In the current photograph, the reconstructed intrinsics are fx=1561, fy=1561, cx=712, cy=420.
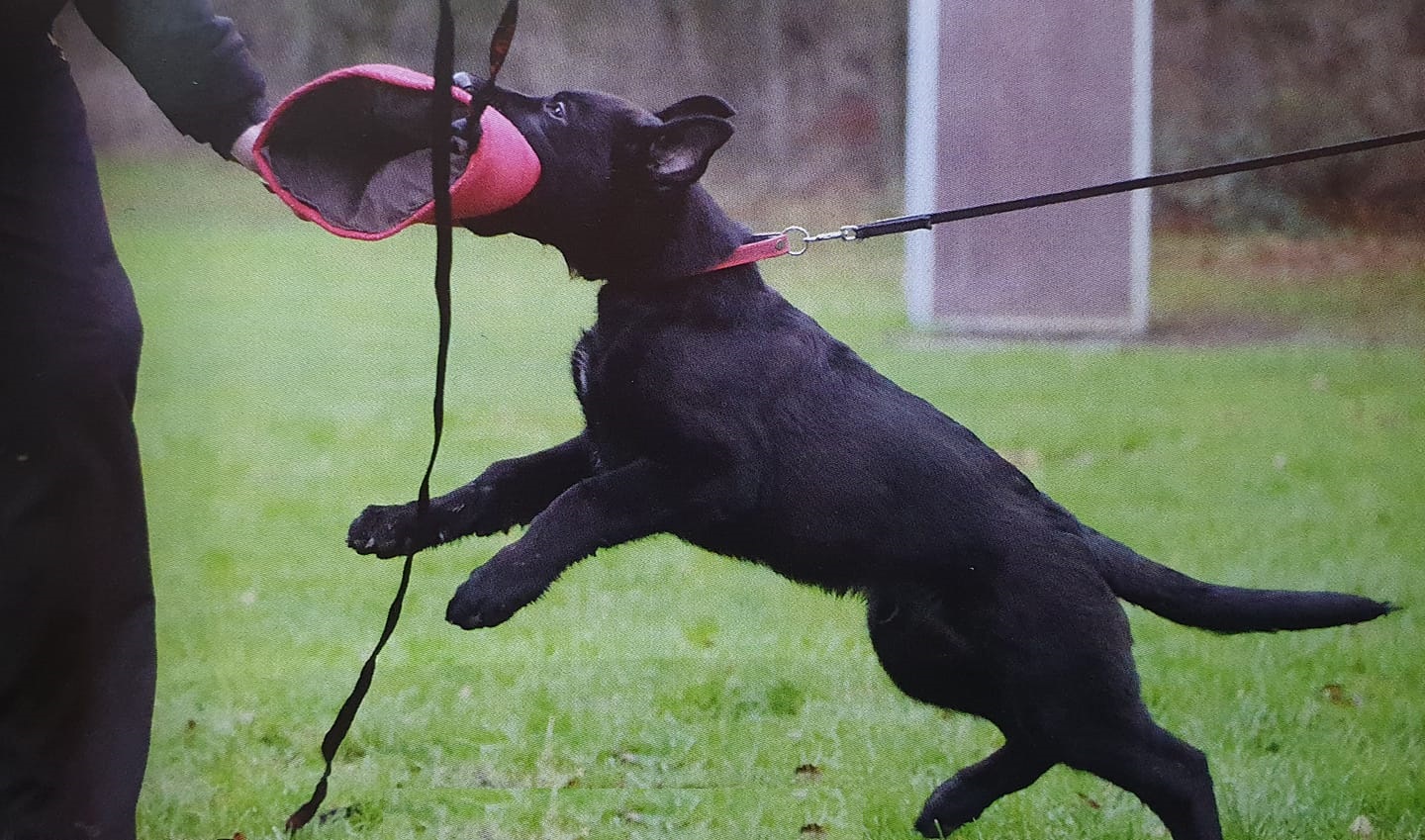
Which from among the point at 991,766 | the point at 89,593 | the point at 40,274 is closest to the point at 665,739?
the point at 991,766

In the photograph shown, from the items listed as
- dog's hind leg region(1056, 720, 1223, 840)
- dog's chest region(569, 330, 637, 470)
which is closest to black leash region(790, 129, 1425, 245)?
dog's chest region(569, 330, 637, 470)

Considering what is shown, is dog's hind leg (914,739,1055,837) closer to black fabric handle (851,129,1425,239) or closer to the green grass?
the green grass

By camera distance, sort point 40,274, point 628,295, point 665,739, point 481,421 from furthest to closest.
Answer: point 481,421 < point 665,739 < point 628,295 < point 40,274

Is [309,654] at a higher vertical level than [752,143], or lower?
lower

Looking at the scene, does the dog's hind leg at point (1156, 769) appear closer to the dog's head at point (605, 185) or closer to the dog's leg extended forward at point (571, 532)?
the dog's leg extended forward at point (571, 532)

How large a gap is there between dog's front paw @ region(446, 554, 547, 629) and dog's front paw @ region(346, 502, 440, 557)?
23 centimetres

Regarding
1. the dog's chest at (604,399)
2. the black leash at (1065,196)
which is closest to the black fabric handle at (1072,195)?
the black leash at (1065,196)

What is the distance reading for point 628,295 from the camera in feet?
7.55

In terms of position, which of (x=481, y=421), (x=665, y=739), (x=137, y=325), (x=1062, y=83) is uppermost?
(x=1062, y=83)

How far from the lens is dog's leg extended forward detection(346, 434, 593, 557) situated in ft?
7.53

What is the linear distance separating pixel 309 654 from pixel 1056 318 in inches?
79.2

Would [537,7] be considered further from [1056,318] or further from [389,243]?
[1056,318]

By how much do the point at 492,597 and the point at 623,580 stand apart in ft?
6.28

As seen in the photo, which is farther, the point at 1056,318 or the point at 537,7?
the point at 1056,318
